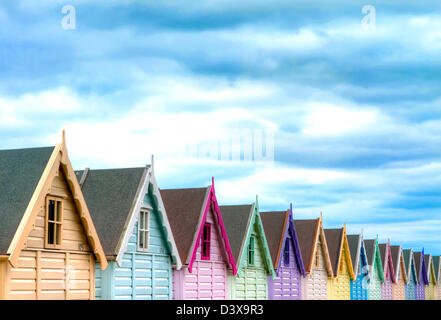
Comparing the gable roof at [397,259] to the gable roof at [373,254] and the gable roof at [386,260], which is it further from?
the gable roof at [373,254]

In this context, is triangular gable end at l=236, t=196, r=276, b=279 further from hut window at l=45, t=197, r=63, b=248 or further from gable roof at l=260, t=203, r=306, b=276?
hut window at l=45, t=197, r=63, b=248

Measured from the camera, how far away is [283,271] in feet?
134

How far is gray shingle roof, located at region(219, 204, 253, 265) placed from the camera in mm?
35219

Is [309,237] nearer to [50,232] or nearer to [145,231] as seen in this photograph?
[145,231]

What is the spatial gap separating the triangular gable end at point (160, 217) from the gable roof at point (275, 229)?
39.8ft

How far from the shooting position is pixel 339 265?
166ft

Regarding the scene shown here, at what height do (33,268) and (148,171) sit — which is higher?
(148,171)

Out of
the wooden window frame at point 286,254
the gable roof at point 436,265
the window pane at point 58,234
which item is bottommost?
the window pane at point 58,234

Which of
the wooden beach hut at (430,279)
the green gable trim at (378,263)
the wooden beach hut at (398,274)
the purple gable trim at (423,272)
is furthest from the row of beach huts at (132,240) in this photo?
the wooden beach hut at (430,279)

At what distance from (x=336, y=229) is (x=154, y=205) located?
92.0 ft

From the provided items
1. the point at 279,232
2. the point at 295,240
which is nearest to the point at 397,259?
the point at 295,240

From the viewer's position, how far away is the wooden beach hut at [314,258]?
44331 mm
